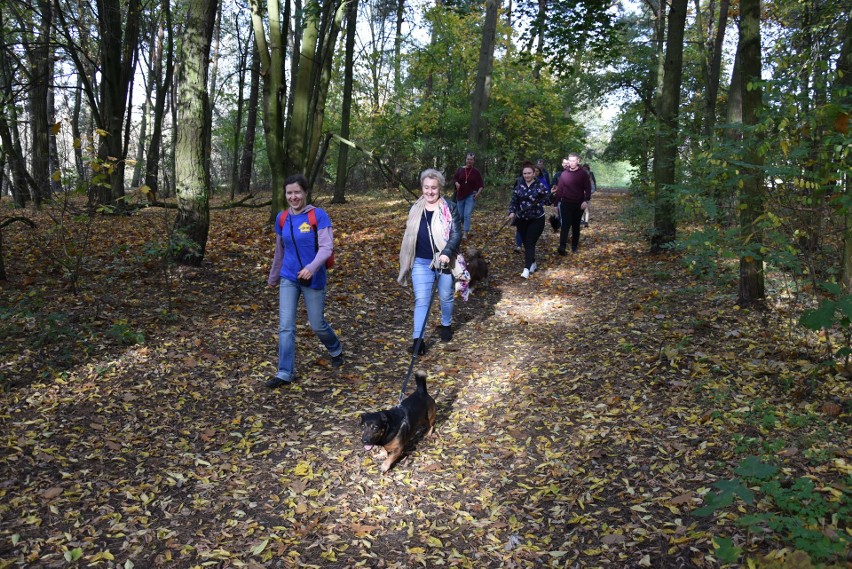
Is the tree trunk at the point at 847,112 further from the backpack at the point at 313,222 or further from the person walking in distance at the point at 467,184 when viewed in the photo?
the person walking in distance at the point at 467,184

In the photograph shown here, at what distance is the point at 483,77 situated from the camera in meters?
16.5

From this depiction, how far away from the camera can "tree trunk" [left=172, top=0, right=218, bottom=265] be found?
816 cm

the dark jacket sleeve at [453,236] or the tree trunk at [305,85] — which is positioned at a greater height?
the tree trunk at [305,85]

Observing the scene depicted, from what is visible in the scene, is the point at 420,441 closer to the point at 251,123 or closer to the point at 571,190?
the point at 571,190

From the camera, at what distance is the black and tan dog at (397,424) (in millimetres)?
4160

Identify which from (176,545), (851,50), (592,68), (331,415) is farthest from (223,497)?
(592,68)

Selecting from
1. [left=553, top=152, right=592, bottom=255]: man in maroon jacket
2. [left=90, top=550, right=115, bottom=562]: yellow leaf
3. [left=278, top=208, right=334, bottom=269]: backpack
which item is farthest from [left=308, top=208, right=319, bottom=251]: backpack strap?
[left=553, top=152, right=592, bottom=255]: man in maroon jacket

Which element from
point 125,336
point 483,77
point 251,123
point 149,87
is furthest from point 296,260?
point 149,87

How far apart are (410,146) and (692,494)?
20.5 meters

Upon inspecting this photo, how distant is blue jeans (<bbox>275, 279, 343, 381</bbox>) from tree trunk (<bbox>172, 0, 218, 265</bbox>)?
334 centimetres

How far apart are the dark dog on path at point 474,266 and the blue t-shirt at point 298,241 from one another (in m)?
4.10

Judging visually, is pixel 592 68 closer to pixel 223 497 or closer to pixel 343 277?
pixel 343 277

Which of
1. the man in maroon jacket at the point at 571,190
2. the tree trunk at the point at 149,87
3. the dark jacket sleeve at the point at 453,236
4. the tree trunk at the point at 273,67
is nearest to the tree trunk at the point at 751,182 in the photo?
the dark jacket sleeve at the point at 453,236

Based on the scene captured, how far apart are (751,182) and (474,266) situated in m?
4.76
